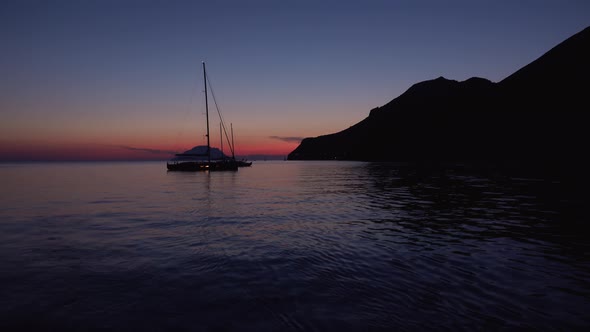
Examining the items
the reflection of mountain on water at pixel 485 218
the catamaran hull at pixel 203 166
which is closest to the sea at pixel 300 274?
the reflection of mountain on water at pixel 485 218

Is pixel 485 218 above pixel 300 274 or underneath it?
underneath

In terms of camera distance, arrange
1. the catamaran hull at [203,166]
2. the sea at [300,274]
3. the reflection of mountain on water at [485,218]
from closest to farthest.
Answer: the sea at [300,274] → the reflection of mountain on water at [485,218] → the catamaran hull at [203,166]

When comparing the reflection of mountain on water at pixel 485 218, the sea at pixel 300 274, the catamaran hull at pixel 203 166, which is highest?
the catamaran hull at pixel 203 166

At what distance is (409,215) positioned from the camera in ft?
61.2

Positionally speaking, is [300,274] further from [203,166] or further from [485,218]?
[203,166]

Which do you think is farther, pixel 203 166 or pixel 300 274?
pixel 203 166

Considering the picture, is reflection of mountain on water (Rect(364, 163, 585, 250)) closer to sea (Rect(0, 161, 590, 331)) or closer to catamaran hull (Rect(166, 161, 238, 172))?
sea (Rect(0, 161, 590, 331))

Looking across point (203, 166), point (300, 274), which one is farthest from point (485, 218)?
point (203, 166)

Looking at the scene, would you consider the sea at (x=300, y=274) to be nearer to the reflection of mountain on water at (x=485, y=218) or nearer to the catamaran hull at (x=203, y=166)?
the reflection of mountain on water at (x=485, y=218)

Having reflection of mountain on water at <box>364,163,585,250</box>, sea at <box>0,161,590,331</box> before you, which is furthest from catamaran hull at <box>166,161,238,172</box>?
sea at <box>0,161,590,331</box>

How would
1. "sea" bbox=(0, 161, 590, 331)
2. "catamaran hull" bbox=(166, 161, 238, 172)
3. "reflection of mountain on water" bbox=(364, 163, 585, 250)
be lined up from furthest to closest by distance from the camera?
"catamaran hull" bbox=(166, 161, 238, 172) < "reflection of mountain on water" bbox=(364, 163, 585, 250) < "sea" bbox=(0, 161, 590, 331)

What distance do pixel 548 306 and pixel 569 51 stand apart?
23126 centimetres

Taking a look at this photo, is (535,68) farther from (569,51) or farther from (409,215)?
(409,215)

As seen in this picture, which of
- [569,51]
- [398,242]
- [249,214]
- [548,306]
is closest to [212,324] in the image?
[548,306]
